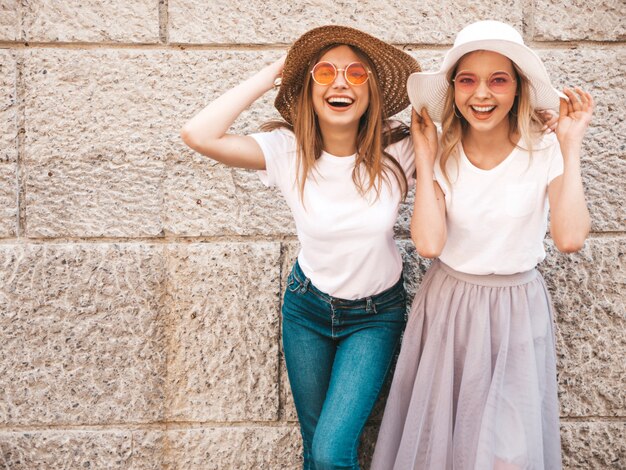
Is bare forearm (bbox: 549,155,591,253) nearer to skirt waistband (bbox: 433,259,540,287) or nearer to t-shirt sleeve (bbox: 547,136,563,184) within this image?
t-shirt sleeve (bbox: 547,136,563,184)

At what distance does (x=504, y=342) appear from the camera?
7.21 ft

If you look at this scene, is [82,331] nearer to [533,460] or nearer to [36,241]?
[36,241]

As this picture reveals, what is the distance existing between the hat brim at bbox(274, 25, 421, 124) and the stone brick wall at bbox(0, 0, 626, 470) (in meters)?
0.49

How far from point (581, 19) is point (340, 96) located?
1392mm

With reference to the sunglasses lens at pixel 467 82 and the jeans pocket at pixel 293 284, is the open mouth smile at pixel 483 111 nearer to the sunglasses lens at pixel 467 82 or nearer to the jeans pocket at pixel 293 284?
the sunglasses lens at pixel 467 82

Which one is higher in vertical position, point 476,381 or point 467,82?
point 467,82

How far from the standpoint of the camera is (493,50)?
213cm

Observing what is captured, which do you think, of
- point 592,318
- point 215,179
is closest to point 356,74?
point 215,179

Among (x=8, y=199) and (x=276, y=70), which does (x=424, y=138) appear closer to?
(x=276, y=70)

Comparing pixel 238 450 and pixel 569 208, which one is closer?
pixel 569 208

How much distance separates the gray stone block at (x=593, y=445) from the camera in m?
2.94

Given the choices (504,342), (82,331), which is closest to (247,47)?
(82,331)

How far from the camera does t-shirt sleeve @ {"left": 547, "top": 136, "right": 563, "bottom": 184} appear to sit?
2166 millimetres

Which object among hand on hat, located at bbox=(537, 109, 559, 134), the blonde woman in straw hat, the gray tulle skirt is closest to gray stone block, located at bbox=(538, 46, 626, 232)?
hand on hat, located at bbox=(537, 109, 559, 134)
